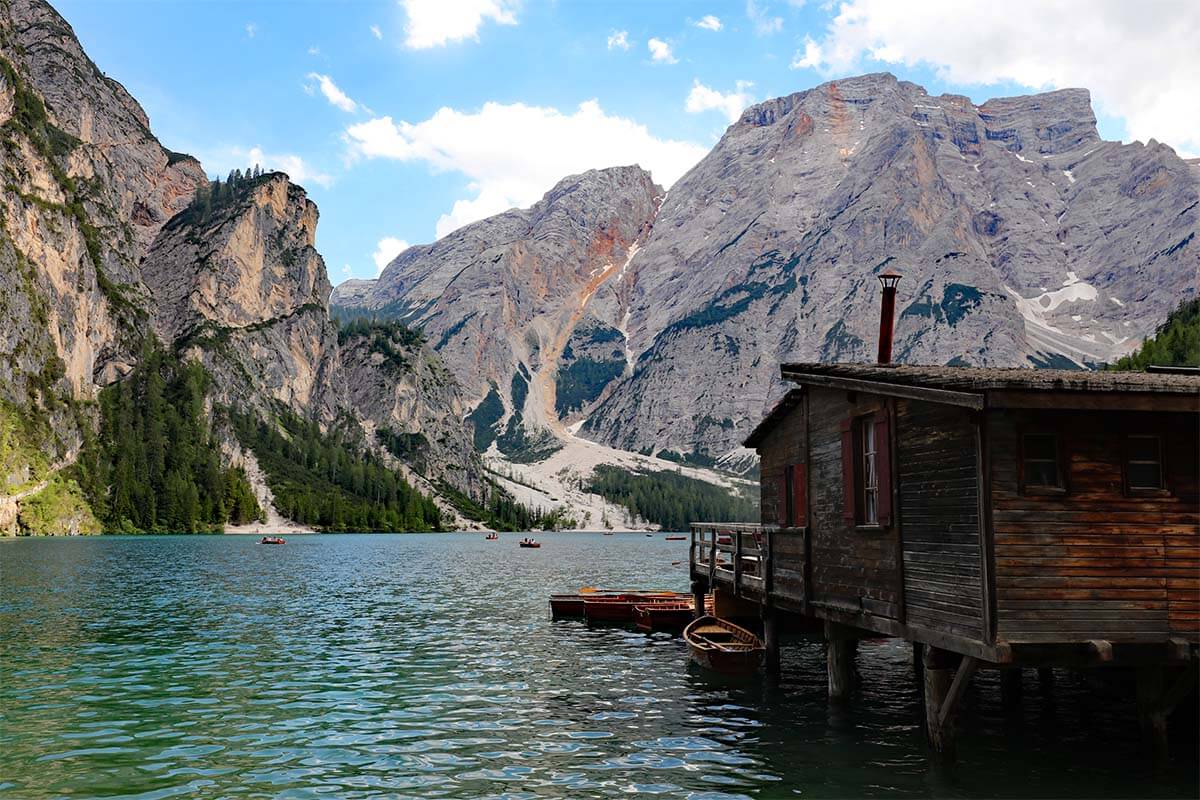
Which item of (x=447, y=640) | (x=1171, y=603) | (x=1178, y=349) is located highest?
(x=1178, y=349)

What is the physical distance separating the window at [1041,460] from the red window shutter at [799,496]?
10.4 meters

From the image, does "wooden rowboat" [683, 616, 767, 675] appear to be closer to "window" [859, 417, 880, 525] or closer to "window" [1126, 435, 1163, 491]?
"window" [859, 417, 880, 525]

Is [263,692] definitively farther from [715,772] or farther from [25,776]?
[715,772]

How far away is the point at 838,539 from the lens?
27.3m

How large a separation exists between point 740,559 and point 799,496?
739 cm

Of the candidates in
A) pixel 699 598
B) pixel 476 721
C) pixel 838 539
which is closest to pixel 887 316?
pixel 838 539

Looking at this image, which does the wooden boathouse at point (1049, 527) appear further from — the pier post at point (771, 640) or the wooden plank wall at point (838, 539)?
the pier post at point (771, 640)

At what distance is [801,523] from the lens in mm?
30734

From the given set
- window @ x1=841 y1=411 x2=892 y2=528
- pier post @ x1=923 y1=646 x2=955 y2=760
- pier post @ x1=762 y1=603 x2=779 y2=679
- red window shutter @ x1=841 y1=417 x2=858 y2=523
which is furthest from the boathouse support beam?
pier post @ x1=762 y1=603 x2=779 y2=679

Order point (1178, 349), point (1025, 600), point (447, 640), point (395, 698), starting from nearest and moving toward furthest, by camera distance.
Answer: point (1025, 600)
point (395, 698)
point (447, 640)
point (1178, 349)

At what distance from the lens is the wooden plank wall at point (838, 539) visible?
944 inches

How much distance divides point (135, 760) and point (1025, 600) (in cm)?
2111

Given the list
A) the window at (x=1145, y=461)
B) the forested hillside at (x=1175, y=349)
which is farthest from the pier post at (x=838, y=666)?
the forested hillside at (x=1175, y=349)

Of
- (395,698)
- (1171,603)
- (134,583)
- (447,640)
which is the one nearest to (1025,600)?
(1171,603)
